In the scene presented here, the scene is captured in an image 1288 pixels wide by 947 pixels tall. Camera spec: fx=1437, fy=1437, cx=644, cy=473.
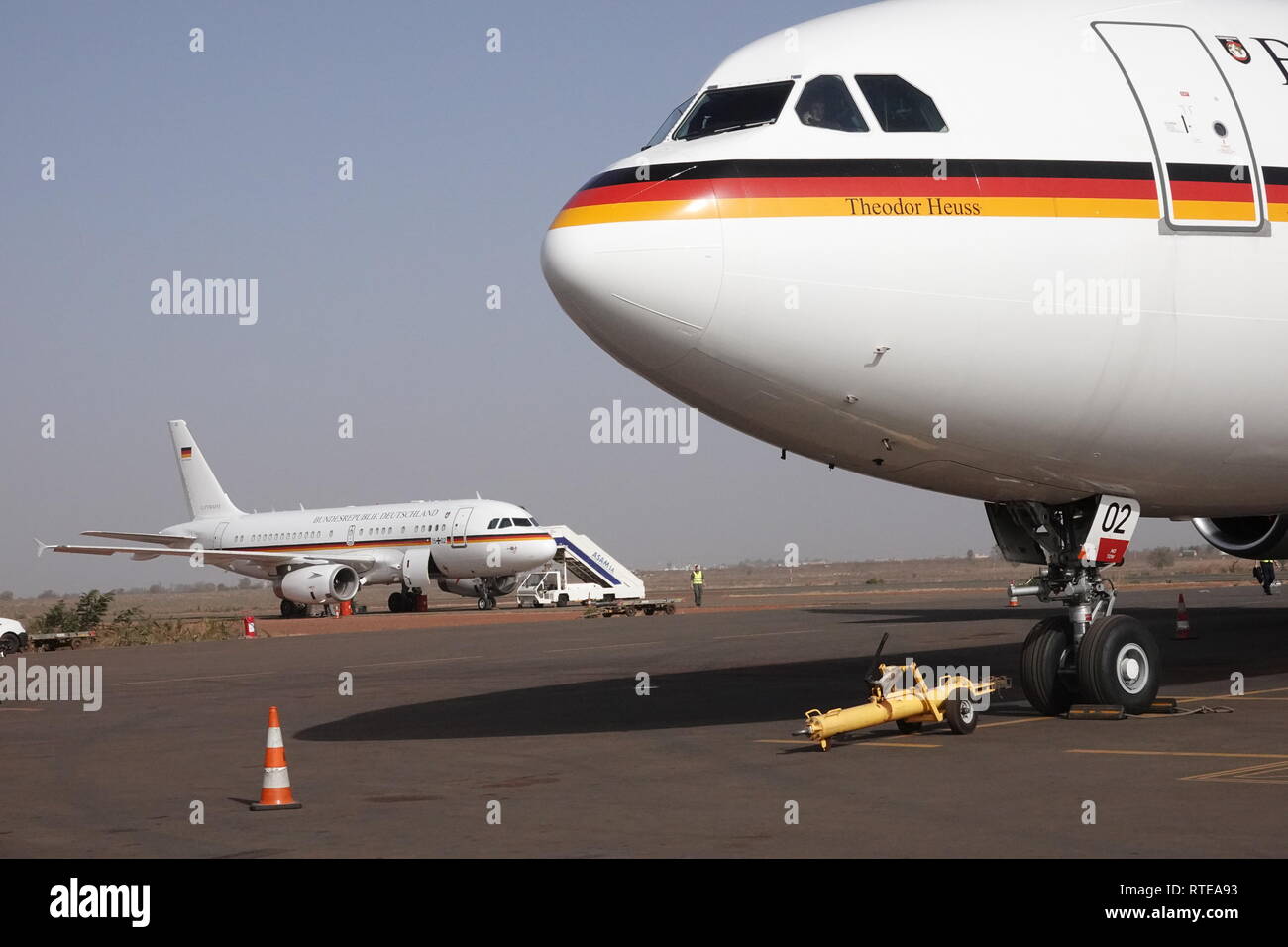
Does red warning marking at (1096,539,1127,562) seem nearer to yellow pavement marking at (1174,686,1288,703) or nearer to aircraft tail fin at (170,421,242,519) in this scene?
yellow pavement marking at (1174,686,1288,703)

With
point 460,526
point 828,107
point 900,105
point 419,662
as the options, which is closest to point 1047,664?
point 900,105

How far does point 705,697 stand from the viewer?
17781 mm

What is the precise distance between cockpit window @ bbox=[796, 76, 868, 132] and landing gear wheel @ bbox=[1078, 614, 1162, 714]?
16.8 ft

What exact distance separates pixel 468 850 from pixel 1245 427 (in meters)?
7.46

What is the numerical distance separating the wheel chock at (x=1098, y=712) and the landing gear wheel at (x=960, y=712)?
3.18ft

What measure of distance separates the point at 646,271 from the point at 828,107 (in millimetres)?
2107

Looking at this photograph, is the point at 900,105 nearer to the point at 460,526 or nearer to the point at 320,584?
the point at 460,526

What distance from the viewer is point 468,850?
332 inches

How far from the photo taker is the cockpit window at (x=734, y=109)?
35.9 ft

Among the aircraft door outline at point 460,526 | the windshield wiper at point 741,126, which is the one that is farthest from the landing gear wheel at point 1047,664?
the aircraft door outline at point 460,526

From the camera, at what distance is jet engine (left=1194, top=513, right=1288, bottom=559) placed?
1845 centimetres

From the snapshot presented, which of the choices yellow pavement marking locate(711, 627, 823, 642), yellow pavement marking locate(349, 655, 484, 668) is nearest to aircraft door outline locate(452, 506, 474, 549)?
yellow pavement marking locate(711, 627, 823, 642)

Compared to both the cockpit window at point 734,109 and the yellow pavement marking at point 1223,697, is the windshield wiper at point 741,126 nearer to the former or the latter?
the cockpit window at point 734,109
